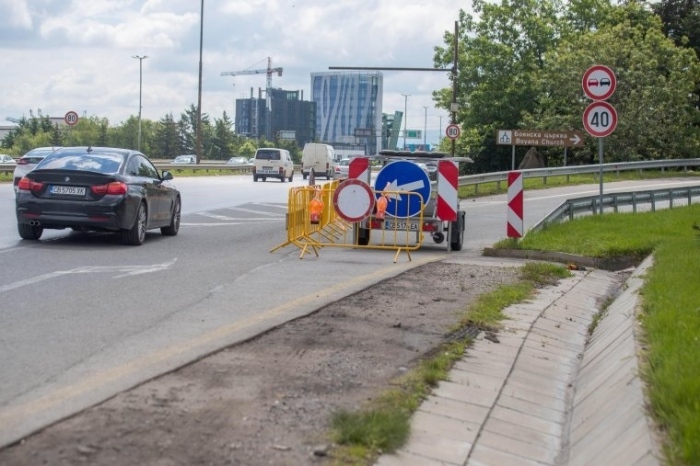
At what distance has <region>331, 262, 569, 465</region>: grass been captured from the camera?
533 cm

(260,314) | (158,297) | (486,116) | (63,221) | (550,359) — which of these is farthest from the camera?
(486,116)

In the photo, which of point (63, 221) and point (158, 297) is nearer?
point (158, 297)

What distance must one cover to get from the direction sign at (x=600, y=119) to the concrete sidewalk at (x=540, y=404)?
343 inches

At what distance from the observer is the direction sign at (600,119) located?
61.4 ft

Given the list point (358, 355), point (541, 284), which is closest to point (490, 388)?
point (358, 355)

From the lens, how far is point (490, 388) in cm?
737

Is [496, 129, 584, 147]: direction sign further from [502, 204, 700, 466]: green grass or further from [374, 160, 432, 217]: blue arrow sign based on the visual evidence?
[374, 160, 432, 217]: blue arrow sign

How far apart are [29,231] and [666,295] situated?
1042 centimetres

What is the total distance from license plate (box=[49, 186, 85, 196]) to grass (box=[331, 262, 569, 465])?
316 inches

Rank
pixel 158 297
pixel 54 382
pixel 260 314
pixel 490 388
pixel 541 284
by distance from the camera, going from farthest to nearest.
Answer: pixel 541 284, pixel 158 297, pixel 260 314, pixel 490 388, pixel 54 382

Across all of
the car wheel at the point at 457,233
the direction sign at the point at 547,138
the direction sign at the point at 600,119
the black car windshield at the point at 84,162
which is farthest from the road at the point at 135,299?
the direction sign at the point at 547,138

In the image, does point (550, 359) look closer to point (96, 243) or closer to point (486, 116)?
point (96, 243)

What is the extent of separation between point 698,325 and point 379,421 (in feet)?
11.0

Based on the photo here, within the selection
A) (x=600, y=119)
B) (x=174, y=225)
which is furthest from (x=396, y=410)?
(x=600, y=119)
